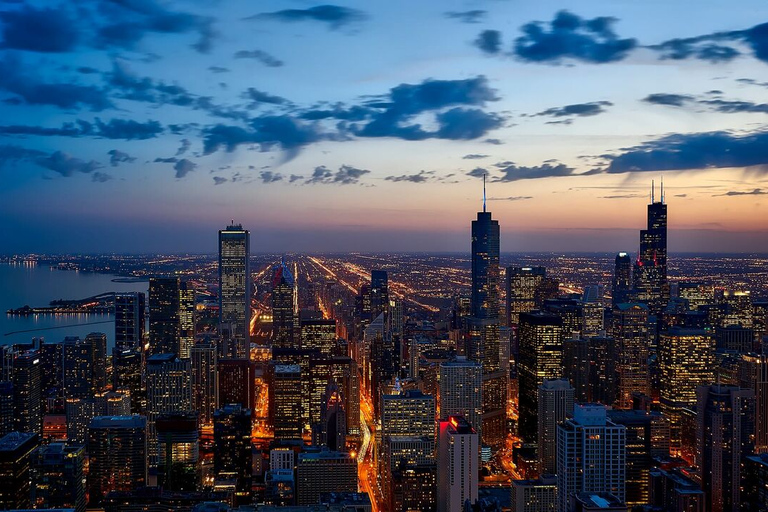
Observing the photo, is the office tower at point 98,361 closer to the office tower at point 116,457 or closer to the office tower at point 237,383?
the office tower at point 237,383

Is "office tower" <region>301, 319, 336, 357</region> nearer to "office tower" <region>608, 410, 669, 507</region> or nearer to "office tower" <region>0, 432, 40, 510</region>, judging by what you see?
"office tower" <region>608, 410, 669, 507</region>

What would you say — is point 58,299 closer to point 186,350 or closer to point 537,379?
point 186,350

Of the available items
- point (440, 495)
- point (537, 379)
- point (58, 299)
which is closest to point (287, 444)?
point (440, 495)

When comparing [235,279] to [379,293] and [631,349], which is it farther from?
[631,349]

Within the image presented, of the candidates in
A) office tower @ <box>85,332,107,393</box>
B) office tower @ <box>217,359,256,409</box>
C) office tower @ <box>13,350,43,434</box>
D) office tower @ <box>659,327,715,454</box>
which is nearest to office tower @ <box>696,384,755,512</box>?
office tower @ <box>659,327,715,454</box>

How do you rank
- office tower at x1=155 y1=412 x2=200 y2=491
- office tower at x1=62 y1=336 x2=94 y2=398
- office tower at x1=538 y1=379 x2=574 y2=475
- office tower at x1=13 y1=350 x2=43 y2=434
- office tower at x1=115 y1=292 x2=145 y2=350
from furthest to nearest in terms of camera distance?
office tower at x1=115 y1=292 x2=145 y2=350 < office tower at x1=62 y1=336 x2=94 y2=398 < office tower at x1=13 y1=350 x2=43 y2=434 < office tower at x1=538 y1=379 x2=574 y2=475 < office tower at x1=155 y1=412 x2=200 y2=491

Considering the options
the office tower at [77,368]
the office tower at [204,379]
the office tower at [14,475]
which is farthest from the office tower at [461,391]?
the office tower at [14,475]
